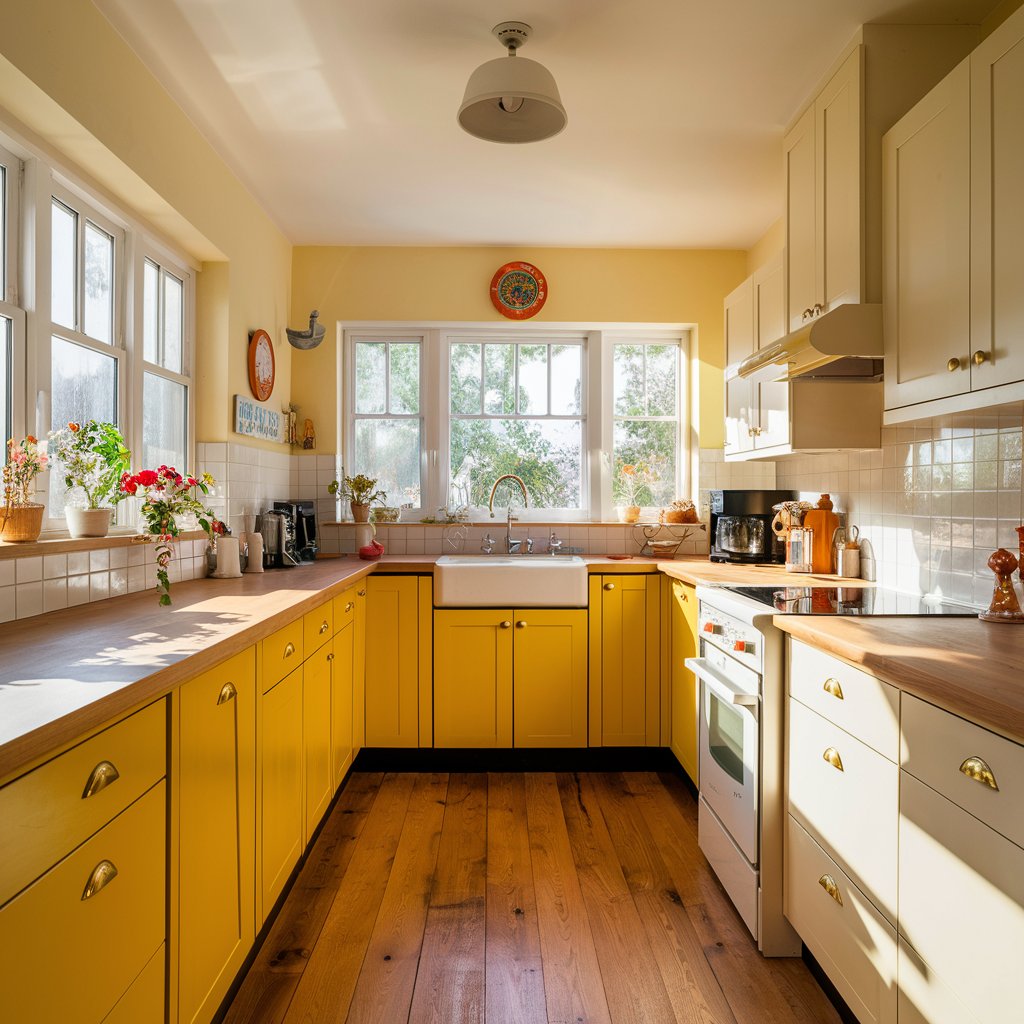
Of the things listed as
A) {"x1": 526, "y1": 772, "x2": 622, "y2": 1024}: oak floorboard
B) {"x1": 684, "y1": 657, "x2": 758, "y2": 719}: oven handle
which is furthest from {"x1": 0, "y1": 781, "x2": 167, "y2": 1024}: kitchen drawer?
{"x1": 684, "y1": 657, "x2": 758, "y2": 719}: oven handle

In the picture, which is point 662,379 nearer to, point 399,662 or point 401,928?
point 399,662

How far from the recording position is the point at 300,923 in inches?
84.4

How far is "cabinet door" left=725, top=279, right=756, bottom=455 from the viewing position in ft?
10.4

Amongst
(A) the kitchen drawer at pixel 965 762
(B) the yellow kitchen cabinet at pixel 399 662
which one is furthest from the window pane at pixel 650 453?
(A) the kitchen drawer at pixel 965 762

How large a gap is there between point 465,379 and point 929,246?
2.68m

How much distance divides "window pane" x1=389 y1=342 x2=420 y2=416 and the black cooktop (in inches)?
92.1

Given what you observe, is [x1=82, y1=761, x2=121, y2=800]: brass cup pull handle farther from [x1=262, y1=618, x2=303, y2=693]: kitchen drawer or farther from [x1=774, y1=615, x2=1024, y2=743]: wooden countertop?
[x1=774, y1=615, x2=1024, y2=743]: wooden countertop

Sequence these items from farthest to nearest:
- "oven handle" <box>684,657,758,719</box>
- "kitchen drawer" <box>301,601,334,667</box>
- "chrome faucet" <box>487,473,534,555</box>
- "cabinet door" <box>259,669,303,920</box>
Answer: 1. "chrome faucet" <box>487,473,534,555</box>
2. "kitchen drawer" <box>301,601,334,667</box>
3. "oven handle" <box>684,657,758,719</box>
4. "cabinet door" <box>259,669,303,920</box>

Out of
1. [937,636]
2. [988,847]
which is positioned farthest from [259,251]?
[988,847]

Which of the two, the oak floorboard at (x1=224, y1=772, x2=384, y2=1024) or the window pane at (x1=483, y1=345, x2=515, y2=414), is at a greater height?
the window pane at (x1=483, y1=345, x2=515, y2=414)

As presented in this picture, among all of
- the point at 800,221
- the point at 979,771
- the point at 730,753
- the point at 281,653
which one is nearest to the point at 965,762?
the point at 979,771

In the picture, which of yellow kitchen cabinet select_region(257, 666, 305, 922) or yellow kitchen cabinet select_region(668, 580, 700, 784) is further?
yellow kitchen cabinet select_region(668, 580, 700, 784)

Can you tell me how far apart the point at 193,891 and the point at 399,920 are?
2.81 feet

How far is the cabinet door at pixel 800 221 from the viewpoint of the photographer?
2570mm
